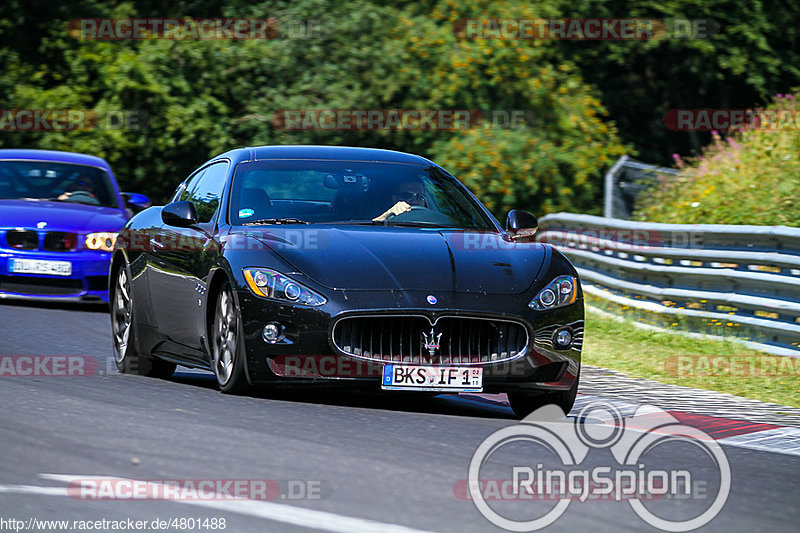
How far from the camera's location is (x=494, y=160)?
2612 cm

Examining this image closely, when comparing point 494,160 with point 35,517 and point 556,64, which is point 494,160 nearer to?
point 556,64

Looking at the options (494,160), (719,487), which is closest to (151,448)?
(719,487)

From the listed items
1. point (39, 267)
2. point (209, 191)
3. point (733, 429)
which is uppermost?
point (209, 191)

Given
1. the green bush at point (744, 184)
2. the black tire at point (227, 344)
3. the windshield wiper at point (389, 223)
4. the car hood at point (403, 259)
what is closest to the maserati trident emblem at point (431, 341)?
the car hood at point (403, 259)

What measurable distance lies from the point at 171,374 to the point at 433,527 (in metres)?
4.77

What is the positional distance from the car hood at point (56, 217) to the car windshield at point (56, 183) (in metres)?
0.38

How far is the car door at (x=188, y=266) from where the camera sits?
8.55 m

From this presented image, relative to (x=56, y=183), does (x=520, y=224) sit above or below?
above

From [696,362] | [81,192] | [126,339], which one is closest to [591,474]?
[126,339]

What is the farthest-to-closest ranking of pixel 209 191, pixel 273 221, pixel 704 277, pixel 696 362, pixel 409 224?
pixel 704 277 < pixel 696 362 < pixel 209 191 < pixel 409 224 < pixel 273 221

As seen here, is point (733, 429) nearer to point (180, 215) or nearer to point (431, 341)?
point (431, 341)

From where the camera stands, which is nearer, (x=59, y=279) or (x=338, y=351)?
(x=338, y=351)

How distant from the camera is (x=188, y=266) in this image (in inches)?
346

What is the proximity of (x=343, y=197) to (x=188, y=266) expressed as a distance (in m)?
1.02
